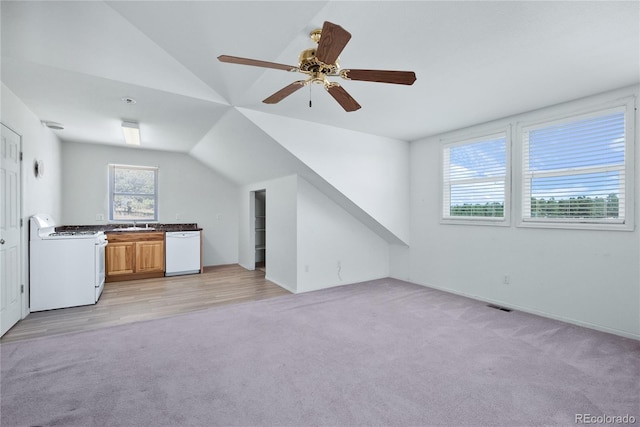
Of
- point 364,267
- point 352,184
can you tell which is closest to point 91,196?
point 352,184

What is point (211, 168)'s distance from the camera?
6.48 meters

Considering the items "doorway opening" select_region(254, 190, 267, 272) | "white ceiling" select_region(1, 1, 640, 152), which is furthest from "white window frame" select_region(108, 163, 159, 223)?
"white ceiling" select_region(1, 1, 640, 152)

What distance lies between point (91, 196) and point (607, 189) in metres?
7.61

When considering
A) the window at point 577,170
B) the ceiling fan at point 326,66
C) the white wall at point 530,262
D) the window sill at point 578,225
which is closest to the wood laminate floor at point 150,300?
the white wall at point 530,262

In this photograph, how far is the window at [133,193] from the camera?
Answer: 18.8ft

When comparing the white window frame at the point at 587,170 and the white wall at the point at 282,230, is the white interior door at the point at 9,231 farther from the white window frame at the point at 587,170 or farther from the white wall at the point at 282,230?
the white window frame at the point at 587,170

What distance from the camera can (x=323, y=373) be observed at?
2238mm

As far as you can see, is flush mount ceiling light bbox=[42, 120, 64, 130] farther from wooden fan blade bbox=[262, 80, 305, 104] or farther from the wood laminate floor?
wooden fan blade bbox=[262, 80, 305, 104]

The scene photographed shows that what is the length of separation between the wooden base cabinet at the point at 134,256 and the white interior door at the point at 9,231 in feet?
5.66

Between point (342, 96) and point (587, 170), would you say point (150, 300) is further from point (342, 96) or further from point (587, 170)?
point (587, 170)

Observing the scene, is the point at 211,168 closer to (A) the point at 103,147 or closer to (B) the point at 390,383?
(A) the point at 103,147

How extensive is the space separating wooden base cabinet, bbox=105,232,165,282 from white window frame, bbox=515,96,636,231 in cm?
577

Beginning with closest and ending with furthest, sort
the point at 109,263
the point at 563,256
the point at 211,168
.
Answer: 1. the point at 563,256
2. the point at 109,263
3. the point at 211,168

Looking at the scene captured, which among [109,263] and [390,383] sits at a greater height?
[109,263]
